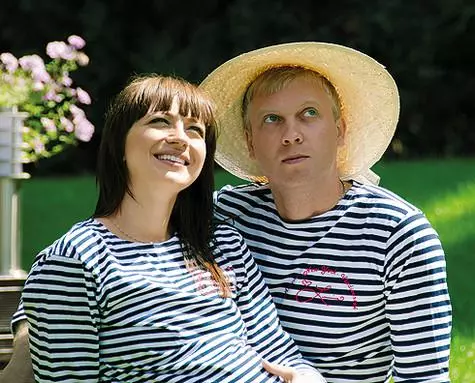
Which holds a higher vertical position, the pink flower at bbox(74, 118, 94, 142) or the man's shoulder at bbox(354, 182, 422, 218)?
the man's shoulder at bbox(354, 182, 422, 218)

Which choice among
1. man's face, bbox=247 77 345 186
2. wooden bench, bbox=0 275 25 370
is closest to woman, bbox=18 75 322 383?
man's face, bbox=247 77 345 186

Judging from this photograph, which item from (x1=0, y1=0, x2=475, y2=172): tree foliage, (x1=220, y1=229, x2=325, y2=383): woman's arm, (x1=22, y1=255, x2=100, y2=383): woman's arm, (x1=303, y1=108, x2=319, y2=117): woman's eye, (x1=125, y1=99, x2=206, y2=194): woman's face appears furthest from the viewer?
(x1=0, y1=0, x2=475, y2=172): tree foliage

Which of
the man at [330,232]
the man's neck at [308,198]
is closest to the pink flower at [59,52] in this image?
the man at [330,232]

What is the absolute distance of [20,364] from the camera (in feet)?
7.93

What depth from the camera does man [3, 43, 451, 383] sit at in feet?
8.03

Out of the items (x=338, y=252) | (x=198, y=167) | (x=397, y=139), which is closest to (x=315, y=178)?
(x=338, y=252)

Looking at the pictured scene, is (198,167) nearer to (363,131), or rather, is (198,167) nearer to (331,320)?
(331,320)

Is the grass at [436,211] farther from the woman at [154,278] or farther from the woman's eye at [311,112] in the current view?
the woman at [154,278]

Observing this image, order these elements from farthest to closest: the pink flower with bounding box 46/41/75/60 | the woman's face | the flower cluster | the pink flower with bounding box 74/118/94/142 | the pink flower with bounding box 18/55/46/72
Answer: the pink flower with bounding box 74/118/94/142, the pink flower with bounding box 46/41/75/60, the pink flower with bounding box 18/55/46/72, the flower cluster, the woman's face

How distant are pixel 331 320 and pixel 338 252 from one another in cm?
16

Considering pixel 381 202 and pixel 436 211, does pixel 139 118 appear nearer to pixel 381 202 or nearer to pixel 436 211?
pixel 381 202

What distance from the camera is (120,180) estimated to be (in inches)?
91.5

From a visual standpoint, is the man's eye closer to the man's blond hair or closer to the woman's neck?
the man's blond hair

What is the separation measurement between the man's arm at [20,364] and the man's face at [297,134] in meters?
0.70
